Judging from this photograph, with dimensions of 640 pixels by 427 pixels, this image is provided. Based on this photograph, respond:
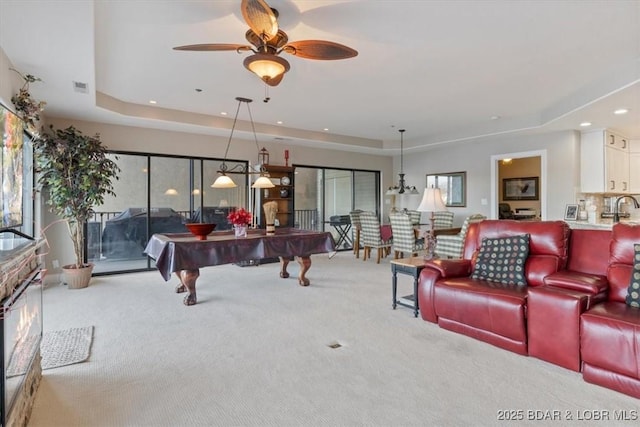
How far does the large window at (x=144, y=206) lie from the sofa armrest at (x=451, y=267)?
15.0 ft

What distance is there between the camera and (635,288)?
2.38 metres

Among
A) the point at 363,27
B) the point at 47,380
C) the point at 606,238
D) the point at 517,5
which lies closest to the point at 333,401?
the point at 47,380

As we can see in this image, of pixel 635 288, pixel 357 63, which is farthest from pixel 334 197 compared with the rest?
pixel 635 288

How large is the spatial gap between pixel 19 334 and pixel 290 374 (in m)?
1.56

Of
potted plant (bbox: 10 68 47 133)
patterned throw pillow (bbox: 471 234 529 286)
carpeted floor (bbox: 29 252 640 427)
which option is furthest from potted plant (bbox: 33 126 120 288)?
patterned throw pillow (bbox: 471 234 529 286)

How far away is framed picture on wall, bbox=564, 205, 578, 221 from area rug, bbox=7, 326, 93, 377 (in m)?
6.97

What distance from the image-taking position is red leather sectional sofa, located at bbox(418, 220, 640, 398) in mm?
2146

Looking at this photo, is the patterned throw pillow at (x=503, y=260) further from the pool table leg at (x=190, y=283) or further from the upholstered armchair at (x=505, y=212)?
the upholstered armchair at (x=505, y=212)

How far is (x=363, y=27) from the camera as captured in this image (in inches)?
116

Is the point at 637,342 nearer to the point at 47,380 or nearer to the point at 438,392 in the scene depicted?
the point at 438,392

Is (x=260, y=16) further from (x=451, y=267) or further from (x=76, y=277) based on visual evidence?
(x=76, y=277)

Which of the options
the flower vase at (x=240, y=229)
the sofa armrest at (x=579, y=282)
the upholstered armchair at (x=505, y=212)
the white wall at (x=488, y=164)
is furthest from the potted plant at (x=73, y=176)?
the upholstered armchair at (x=505, y=212)

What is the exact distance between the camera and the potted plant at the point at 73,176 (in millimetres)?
Answer: 4562

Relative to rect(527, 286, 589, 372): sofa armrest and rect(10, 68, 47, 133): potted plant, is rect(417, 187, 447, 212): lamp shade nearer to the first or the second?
rect(527, 286, 589, 372): sofa armrest
